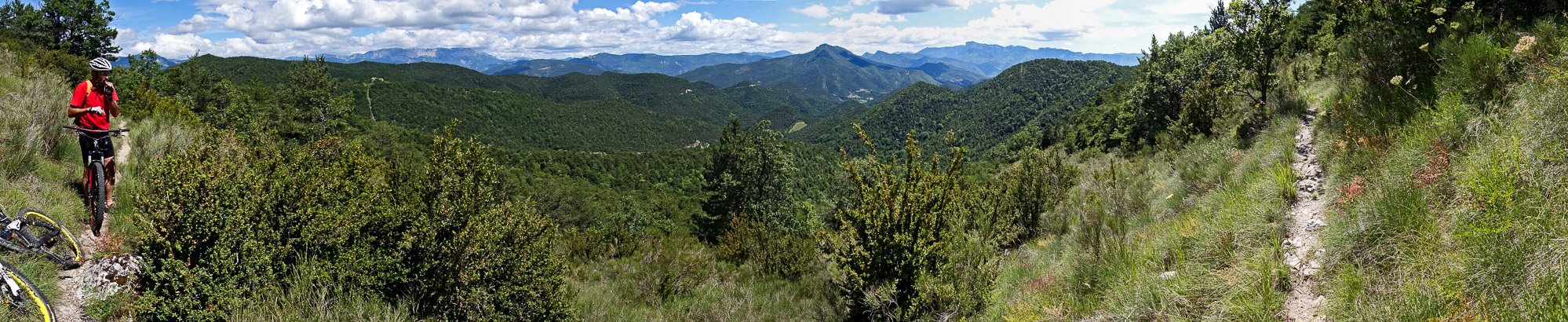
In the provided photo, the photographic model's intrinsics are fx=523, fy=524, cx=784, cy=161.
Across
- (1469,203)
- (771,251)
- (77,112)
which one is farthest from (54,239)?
(1469,203)

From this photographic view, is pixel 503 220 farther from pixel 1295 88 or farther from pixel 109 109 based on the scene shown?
pixel 1295 88

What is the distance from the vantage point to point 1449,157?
11.4ft

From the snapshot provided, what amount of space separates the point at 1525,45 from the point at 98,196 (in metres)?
13.2

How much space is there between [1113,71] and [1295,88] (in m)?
140

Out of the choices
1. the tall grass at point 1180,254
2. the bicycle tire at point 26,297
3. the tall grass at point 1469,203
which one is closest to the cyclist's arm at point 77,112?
the bicycle tire at point 26,297

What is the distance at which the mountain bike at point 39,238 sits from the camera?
176 inches

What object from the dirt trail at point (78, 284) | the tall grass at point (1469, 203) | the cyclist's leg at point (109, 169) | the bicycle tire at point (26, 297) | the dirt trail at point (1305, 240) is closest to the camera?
the tall grass at point (1469, 203)

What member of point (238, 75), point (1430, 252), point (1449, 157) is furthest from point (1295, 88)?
point (238, 75)

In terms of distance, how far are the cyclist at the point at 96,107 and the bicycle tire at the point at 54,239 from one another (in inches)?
41.2

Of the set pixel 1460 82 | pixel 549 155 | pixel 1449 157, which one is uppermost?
pixel 1460 82

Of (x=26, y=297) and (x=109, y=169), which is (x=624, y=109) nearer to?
(x=109, y=169)

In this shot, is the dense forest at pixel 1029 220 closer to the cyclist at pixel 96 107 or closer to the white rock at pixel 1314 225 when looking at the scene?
the white rock at pixel 1314 225

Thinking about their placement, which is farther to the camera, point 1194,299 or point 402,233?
point 402,233

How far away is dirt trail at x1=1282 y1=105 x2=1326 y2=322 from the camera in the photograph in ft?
10.8
